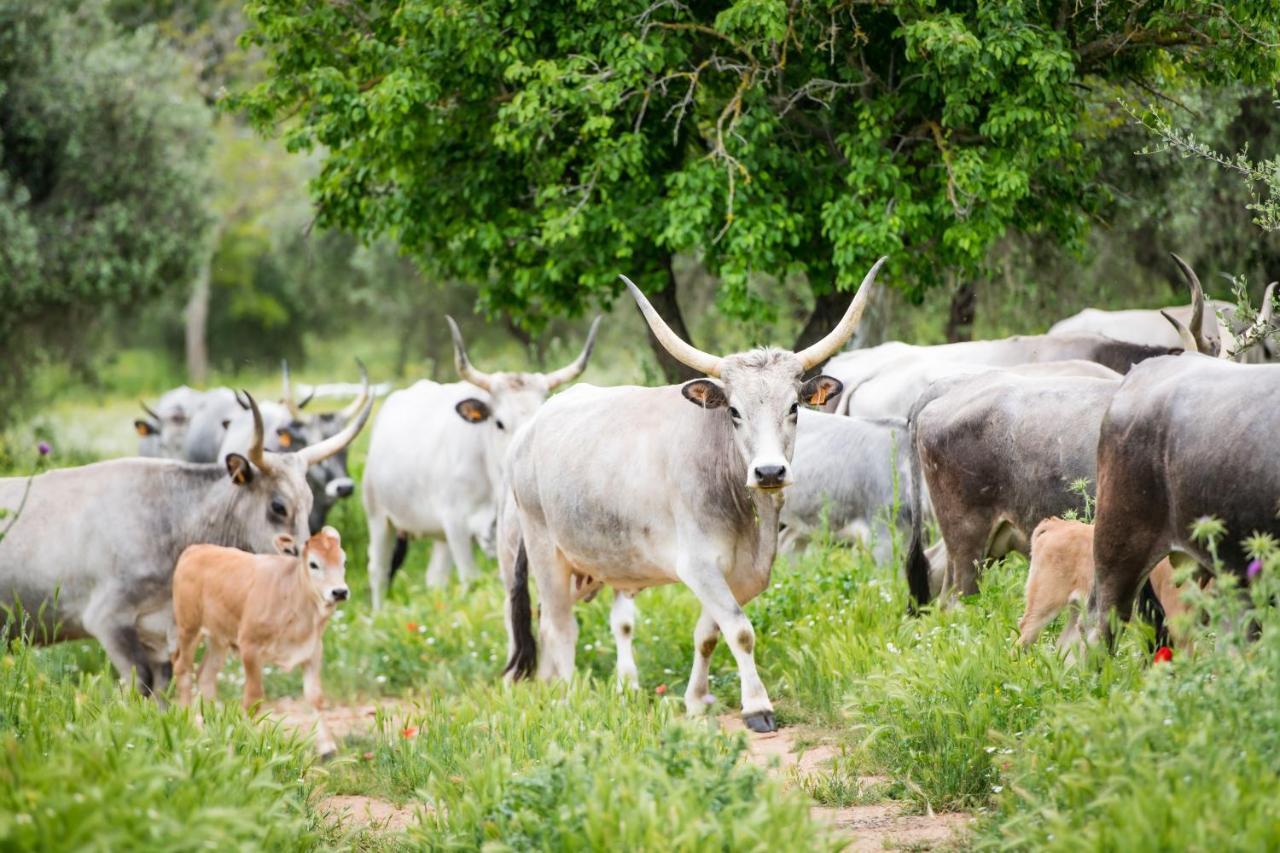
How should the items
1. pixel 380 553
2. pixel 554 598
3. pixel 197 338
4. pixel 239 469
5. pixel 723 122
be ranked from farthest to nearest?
pixel 197 338 < pixel 380 553 < pixel 723 122 < pixel 239 469 < pixel 554 598

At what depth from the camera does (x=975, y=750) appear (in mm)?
5766

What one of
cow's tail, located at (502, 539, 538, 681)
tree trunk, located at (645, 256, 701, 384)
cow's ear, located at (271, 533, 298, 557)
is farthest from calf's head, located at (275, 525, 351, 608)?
tree trunk, located at (645, 256, 701, 384)

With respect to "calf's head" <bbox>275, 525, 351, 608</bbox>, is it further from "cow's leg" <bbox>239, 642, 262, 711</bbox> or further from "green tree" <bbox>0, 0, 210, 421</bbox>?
"green tree" <bbox>0, 0, 210, 421</bbox>

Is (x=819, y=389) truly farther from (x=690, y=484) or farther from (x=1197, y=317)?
(x=1197, y=317)

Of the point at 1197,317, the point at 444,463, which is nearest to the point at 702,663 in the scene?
the point at 1197,317

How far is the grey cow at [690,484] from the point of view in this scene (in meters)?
7.09

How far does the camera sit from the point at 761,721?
7.11 m

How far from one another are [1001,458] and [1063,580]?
1.10m

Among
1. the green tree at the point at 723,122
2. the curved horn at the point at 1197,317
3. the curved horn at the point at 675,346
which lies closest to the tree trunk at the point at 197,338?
the green tree at the point at 723,122

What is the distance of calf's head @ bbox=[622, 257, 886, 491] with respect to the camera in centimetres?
685

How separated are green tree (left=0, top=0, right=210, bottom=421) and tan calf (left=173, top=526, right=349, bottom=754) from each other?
1307 centimetres

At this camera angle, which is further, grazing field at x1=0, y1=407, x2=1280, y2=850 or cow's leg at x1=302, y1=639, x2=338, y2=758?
cow's leg at x1=302, y1=639, x2=338, y2=758

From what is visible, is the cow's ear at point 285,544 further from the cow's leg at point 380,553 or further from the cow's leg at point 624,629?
the cow's leg at point 380,553

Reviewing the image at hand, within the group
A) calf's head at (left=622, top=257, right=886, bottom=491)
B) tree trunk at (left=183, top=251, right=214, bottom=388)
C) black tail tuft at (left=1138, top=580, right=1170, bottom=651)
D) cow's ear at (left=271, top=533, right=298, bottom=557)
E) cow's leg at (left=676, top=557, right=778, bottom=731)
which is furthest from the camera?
tree trunk at (left=183, top=251, right=214, bottom=388)
